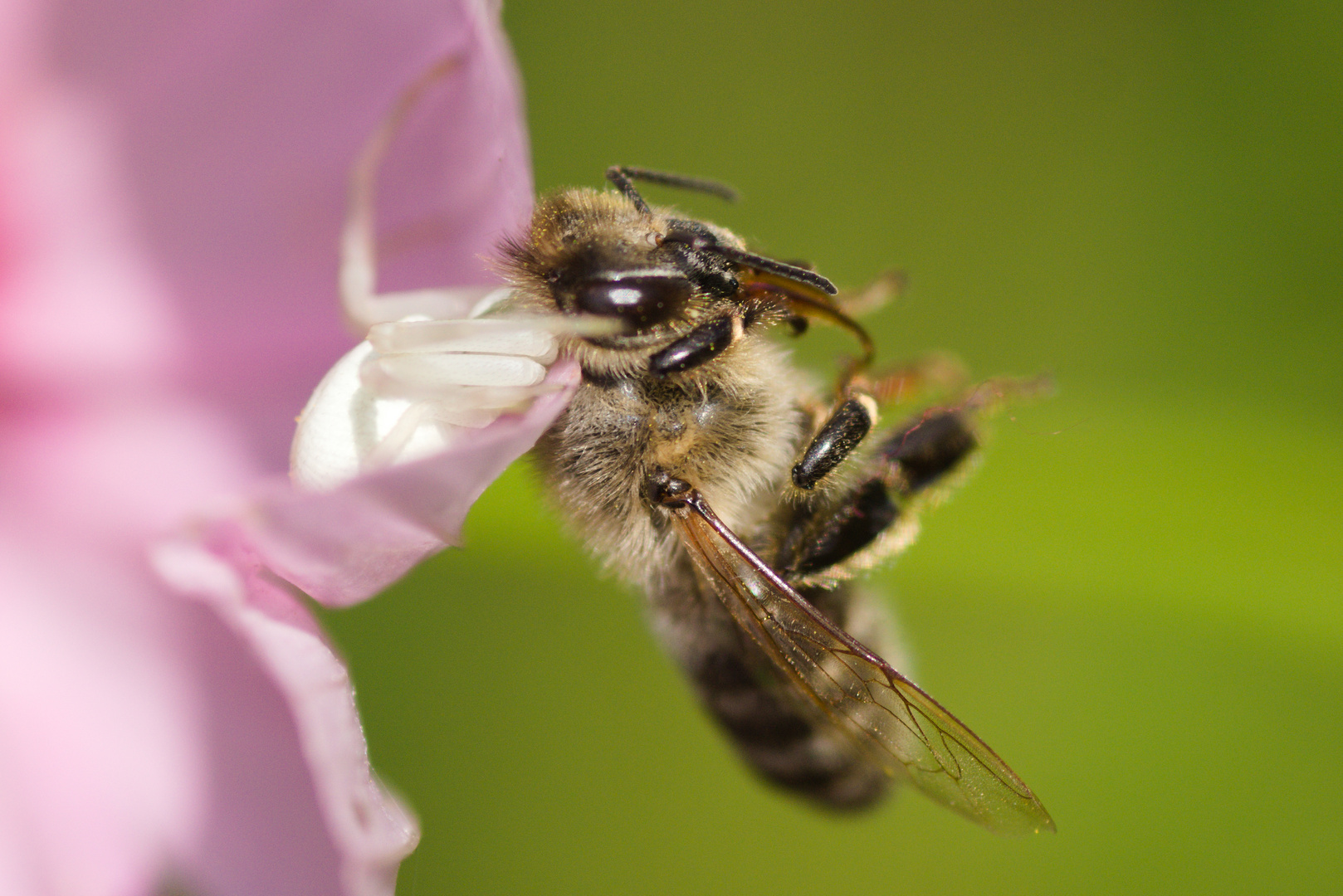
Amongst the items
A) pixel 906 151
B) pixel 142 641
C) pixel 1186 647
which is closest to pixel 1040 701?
pixel 1186 647

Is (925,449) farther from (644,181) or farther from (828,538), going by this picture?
(644,181)

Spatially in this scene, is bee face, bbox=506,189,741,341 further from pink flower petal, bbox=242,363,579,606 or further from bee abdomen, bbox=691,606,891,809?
bee abdomen, bbox=691,606,891,809

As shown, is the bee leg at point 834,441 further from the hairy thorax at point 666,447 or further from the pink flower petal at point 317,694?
the pink flower petal at point 317,694

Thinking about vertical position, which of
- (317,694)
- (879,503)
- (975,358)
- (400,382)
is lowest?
(317,694)

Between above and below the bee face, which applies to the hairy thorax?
below

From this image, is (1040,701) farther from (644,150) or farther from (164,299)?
(164,299)

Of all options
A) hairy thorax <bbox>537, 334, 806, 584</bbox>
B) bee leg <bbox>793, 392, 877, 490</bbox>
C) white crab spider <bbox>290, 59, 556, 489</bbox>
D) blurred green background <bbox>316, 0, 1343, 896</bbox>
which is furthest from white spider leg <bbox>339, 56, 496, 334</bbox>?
blurred green background <bbox>316, 0, 1343, 896</bbox>

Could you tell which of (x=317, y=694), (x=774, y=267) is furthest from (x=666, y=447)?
(x=317, y=694)
